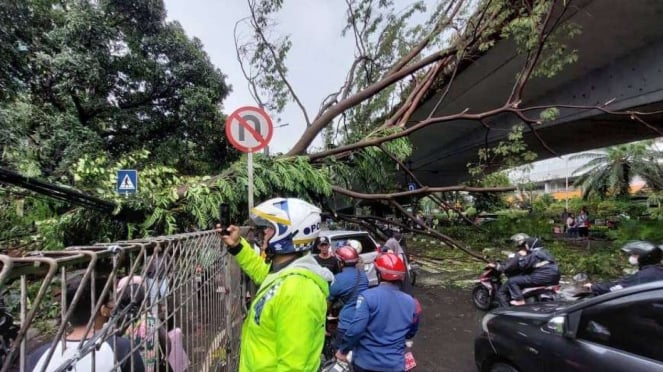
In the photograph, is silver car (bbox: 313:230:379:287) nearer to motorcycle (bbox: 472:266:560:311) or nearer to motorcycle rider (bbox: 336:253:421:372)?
motorcycle (bbox: 472:266:560:311)

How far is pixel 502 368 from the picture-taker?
11.6ft

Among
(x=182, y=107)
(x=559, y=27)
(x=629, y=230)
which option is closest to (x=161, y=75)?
(x=182, y=107)

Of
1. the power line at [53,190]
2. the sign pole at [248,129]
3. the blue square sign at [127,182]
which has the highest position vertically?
the sign pole at [248,129]

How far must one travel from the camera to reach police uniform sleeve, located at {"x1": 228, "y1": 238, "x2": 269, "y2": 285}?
2.61m

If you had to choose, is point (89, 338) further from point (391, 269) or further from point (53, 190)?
point (391, 269)

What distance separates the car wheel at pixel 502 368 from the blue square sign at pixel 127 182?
447 centimetres

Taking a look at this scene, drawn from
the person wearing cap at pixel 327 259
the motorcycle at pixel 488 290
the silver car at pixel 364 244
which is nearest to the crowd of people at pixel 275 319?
the person wearing cap at pixel 327 259

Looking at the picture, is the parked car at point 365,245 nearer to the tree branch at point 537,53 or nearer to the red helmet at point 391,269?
the tree branch at point 537,53

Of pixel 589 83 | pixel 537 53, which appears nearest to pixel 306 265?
pixel 537 53

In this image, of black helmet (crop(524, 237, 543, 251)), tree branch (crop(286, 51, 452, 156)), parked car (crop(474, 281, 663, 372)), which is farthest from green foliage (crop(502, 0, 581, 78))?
parked car (crop(474, 281, 663, 372))

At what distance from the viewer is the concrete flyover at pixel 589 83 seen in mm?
6531

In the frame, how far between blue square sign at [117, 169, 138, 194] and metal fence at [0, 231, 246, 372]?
2.14 metres

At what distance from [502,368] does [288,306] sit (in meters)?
2.84

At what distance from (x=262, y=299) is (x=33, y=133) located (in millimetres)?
11299
